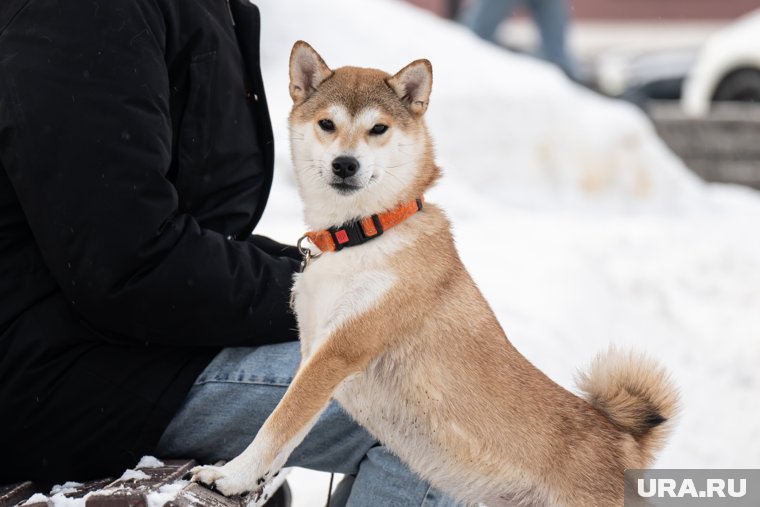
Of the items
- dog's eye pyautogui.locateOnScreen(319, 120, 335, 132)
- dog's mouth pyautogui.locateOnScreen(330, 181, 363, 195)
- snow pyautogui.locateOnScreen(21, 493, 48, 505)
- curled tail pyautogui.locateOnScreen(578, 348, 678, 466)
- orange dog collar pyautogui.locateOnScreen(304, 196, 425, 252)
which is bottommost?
curled tail pyautogui.locateOnScreen(578, 348, 678, 466)

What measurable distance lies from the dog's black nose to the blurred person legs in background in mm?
6728

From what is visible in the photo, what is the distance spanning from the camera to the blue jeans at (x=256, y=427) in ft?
8.04

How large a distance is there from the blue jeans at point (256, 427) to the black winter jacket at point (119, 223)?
5 centimetres

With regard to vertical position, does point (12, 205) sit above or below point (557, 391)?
above

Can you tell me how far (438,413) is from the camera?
7.69 feet

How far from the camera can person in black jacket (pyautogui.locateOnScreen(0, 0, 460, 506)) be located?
220 centimetres

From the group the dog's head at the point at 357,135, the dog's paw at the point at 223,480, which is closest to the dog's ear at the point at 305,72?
the dog's head at the point at 357,135

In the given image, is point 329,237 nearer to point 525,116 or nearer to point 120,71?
point 120,71

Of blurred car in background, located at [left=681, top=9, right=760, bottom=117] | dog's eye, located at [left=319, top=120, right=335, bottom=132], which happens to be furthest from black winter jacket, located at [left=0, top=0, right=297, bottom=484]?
blurred car in background, located at [left=681, top=9, right=760, bottom=117]

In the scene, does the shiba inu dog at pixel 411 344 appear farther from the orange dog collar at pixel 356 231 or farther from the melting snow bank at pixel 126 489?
the melting snow bank at pixel 126 489

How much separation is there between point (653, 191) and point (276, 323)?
4.95m

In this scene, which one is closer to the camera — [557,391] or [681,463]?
[557,391]

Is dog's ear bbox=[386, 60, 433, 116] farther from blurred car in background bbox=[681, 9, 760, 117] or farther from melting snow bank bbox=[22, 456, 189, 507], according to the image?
blurred car in background bbox=[681, 9, 760, 117]

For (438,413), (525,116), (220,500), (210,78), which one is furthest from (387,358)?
(525,116)
